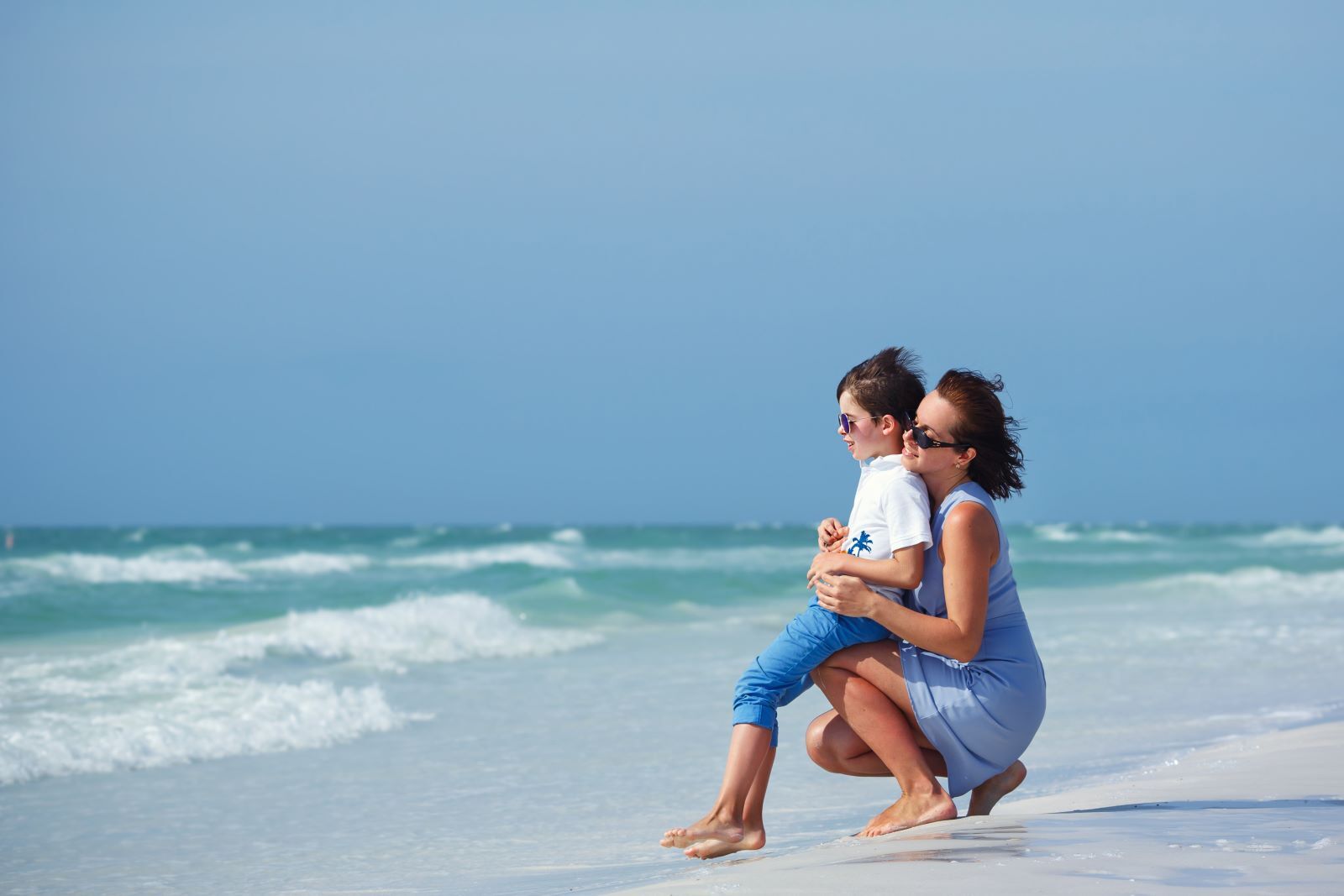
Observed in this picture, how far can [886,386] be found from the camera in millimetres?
3523

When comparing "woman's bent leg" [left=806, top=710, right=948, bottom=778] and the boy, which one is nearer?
the boy

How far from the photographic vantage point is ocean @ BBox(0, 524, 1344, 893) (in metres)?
4.35

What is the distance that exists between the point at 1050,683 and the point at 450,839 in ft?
16.1

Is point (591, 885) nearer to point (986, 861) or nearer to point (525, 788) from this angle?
point (986, 861)

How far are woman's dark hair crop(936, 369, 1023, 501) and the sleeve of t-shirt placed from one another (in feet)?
0.70

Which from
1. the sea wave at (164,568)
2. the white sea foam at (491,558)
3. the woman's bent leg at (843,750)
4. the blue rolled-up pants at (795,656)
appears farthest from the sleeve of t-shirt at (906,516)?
the white sea foam at (491,558)

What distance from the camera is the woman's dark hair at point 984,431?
135 inches

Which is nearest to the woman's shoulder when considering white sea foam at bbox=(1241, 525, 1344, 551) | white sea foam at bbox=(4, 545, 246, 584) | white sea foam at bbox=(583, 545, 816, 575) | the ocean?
the ocean

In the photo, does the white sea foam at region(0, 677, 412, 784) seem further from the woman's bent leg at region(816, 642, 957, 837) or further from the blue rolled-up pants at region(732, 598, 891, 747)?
the woman's bent leg at region(816, 642, 957, 837)

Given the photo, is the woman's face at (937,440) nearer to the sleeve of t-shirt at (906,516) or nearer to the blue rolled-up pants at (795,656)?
the sleeve of t-shirt at (906,516)

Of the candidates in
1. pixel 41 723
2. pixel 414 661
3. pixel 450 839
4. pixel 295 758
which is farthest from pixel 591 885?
pixel 414 661

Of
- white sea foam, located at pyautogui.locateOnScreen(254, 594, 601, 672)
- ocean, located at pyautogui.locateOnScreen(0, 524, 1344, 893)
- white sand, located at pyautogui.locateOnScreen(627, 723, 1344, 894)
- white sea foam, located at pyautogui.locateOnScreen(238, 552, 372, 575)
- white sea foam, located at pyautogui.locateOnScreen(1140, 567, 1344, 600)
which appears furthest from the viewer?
white sea foam, located at pyautogui.locateOnScreen(238, 552, 372, 575)

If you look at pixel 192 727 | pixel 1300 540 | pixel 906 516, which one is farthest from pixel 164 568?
pixel 1300 540

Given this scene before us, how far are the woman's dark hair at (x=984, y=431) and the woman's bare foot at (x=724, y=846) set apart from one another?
1.15 m
